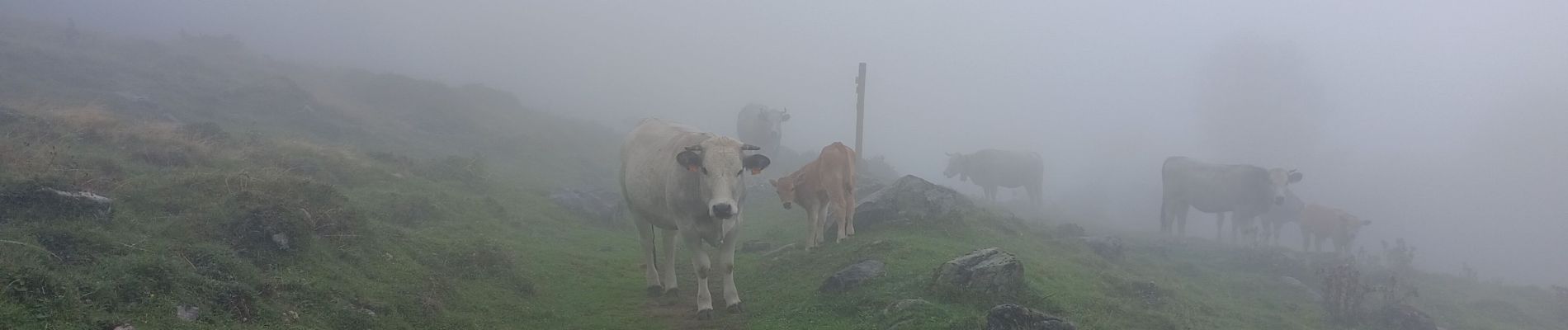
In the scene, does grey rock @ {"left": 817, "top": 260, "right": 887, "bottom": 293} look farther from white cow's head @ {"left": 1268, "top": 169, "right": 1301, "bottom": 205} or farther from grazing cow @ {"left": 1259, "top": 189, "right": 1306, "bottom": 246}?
grazing cow @ {"left": 1259, "top": 189, "right": 1306, "bottom": 246}

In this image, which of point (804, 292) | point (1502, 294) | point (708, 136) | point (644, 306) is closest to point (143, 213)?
point (644, 306)

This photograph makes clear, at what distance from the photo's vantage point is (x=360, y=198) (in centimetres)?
1500

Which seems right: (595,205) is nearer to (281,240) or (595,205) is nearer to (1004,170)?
(281,240)

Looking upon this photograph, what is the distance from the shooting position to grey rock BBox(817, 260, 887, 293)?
33.6 ft

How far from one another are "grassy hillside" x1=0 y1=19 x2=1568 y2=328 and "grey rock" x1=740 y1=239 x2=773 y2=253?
0.71m

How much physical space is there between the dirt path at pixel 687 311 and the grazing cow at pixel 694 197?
138 mm

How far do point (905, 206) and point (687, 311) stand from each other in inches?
274

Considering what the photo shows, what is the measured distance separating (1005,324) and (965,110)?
100205 mm

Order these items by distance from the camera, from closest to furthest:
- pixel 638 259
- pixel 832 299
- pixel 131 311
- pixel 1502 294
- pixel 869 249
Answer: pixel 131 311, pixel 832 299, pixel 869 249, pixel 638 259, pixel 1502 294

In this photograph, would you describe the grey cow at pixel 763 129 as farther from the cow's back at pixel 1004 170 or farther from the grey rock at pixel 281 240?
the grey rock at pixel 281 240

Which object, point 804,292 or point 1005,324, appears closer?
point 1005,324

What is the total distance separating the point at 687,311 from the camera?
1011 centimetres

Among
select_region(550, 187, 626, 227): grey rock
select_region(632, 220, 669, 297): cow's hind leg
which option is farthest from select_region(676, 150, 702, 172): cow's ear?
select_region(550, 187, 626, 227): grey rock

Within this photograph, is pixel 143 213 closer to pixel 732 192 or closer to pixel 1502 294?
pixel 732 192
